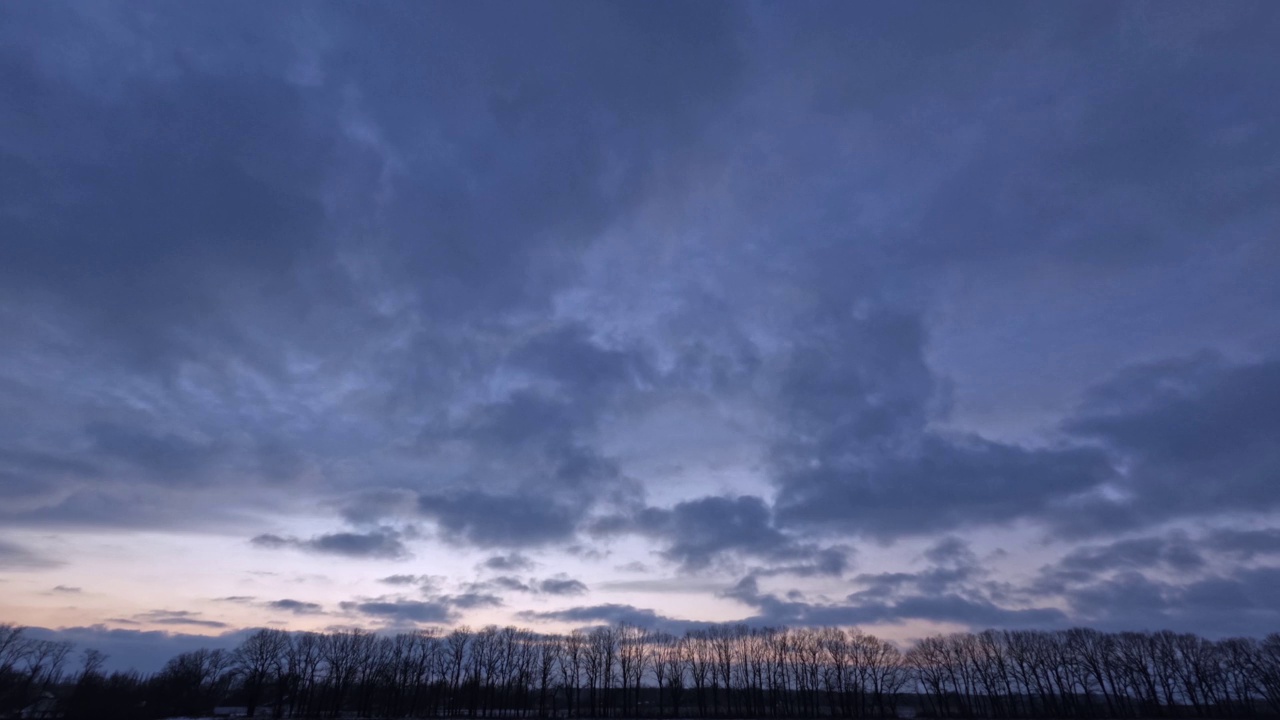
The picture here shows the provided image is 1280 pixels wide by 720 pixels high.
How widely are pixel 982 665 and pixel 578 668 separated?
345ft

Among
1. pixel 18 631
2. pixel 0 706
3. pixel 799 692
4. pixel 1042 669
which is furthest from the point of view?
pixel 799 692

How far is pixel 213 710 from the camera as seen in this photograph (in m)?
174

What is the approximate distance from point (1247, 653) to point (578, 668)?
531 feet

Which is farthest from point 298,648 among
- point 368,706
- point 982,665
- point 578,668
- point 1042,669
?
point 1042,669

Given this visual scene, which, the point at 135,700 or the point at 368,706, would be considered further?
the point at 368,706

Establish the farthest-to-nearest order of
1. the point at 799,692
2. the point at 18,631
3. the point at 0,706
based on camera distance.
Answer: the point at 799,692 < the point at 18,631 < the point at 0,706

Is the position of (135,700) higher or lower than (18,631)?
lower

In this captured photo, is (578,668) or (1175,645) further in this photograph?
(578,668)

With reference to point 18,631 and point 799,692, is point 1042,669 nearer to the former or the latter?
point 799,692

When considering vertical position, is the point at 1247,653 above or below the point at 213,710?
above

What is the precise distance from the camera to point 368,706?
166m

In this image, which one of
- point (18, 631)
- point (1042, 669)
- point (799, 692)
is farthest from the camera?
point (799, 692)

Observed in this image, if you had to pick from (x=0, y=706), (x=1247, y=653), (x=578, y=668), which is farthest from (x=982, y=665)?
(x=0, y=706)

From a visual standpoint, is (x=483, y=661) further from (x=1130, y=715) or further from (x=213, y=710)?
(x=1130, y=715)
